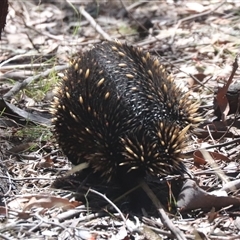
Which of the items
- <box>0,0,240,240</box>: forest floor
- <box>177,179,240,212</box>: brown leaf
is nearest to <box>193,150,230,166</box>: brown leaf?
<box>0,0,240,240</box>: forest floor

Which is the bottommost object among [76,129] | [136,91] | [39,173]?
[39,173]

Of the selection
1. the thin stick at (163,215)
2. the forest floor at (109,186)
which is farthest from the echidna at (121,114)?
the forest floor at (109,186)

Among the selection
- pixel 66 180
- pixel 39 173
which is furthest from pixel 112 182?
pixel 39 173

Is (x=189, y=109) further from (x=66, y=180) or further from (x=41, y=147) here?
(x=41, y=147)

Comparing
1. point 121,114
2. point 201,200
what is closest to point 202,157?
point 201,200

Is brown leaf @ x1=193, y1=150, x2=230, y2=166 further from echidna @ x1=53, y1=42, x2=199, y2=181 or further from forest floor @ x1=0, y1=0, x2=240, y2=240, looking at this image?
echidna @ x1=53, y1=42, x2=199, y2=181

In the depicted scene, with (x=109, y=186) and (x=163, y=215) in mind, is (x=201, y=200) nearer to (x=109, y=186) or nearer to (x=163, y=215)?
(x=163, y=215)

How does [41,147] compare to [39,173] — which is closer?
[39,173]
